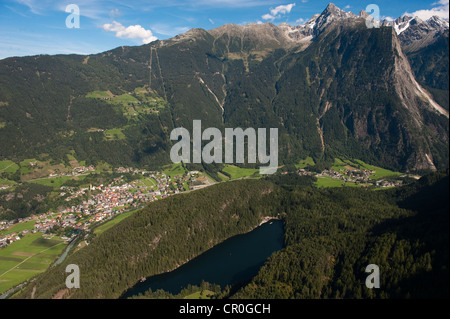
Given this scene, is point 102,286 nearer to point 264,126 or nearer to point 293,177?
point 293,177

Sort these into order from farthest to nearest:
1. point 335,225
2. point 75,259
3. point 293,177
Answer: point 293,177
point 335,225
point 75,259

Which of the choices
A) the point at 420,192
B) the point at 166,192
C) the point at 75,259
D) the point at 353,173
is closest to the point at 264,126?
the point at 353,173

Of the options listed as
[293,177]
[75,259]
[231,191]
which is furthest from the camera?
[293,177]

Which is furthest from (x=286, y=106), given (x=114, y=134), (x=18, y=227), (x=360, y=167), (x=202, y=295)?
(x=18, y=227)

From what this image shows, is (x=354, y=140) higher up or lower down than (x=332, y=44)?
lower down

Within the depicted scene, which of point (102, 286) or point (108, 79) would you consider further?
point (108, 79)

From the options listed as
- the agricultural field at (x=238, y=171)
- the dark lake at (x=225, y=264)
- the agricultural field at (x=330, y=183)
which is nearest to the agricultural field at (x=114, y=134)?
the agricultural field at (x=238, y=171)

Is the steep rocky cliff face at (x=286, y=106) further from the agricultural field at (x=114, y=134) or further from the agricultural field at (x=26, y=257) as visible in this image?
the agricultural field at (x=26, y=257)
